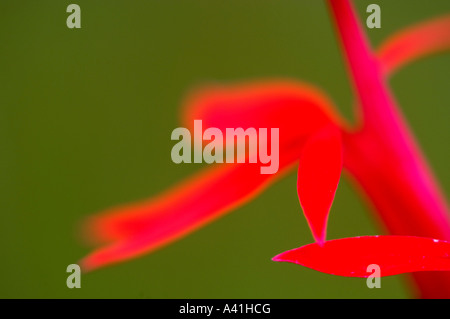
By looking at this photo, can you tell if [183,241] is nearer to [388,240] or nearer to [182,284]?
[182,284]

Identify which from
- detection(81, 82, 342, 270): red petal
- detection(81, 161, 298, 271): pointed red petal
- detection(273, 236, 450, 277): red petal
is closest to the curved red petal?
detection(81, 82, 342, 270): red petal

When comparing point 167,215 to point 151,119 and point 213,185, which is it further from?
point 151,119

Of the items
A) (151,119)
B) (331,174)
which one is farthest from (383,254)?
(151,119)

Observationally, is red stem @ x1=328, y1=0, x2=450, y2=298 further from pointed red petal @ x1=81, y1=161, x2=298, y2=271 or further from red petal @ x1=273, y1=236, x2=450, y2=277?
pointed red petal @ x1=81, y1=161, x2=298, y2=271

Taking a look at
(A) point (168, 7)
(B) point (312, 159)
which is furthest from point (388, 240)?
(A) point (168, 7)

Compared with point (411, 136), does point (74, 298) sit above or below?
below

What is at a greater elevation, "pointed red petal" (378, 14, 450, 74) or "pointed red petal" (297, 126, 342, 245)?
"pointed red petal" (378, 14, 450, 74)
